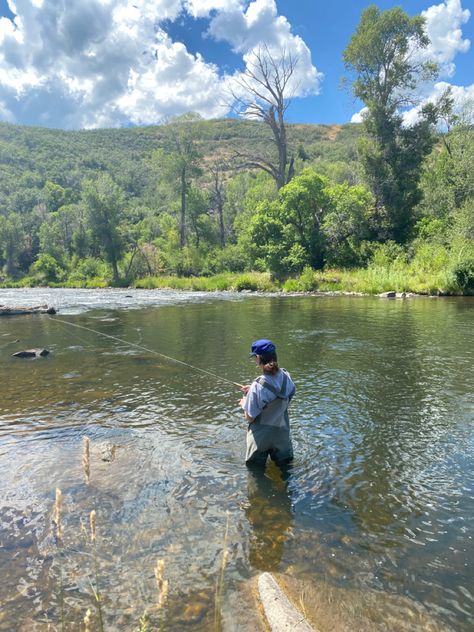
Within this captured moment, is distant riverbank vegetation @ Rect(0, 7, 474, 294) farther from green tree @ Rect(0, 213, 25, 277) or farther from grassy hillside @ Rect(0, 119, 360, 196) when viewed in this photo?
grassy hillside @ Rect(0, 119, 360, 196)

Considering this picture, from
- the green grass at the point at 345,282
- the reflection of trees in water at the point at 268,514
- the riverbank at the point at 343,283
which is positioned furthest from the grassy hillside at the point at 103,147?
the reflection of trees in water at the point at 268,514

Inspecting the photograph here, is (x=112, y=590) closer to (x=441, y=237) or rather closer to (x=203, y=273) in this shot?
(x=441, y=237)

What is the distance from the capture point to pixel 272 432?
577cm

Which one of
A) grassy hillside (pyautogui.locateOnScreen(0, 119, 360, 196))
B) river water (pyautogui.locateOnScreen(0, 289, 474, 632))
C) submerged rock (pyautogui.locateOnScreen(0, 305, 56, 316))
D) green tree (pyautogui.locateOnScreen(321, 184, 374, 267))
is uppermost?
grassy hillside (pyautogui.locateOnScreen(0, 119, 360, 196))

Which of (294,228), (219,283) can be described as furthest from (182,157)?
(219,283)

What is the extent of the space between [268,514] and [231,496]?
1.96 feet

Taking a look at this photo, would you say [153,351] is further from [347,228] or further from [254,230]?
[254,230]

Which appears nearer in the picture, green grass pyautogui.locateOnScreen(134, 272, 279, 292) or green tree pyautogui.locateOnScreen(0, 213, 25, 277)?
green grass pyautogui.locateOnScreen(134, 272, 279, 292)

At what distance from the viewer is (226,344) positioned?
15633 millimetres

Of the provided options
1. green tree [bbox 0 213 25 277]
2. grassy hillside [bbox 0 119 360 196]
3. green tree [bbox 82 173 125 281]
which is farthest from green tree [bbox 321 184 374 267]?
grassy hillside [bbox 0 119 360 196]

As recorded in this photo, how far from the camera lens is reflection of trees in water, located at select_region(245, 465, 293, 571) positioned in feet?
14.5

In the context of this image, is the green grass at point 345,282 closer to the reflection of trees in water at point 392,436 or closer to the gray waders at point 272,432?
the reflection of trees in water at point 392,436

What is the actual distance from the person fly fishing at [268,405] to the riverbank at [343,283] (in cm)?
2724

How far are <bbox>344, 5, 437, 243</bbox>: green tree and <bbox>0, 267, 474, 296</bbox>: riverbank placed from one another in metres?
9.01
